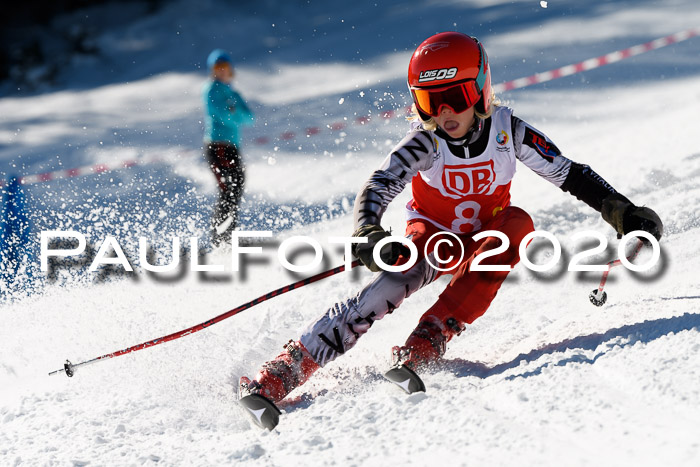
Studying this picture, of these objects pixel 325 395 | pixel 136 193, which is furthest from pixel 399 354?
pixel 136 193

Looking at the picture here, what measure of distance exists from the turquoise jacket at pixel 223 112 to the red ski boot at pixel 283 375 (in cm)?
361

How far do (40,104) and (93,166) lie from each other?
3857 millimetres

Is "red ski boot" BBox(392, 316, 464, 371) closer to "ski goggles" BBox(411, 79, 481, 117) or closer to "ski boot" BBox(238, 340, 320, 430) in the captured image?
"ski boot" BBox(238, 340, 320, 430)

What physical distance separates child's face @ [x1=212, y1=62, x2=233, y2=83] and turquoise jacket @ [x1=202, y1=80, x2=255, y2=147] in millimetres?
42

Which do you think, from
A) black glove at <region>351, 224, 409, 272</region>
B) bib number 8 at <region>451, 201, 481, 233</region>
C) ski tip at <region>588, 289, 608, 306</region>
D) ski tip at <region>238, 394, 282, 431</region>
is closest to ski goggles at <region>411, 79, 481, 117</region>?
bib number 8 at <region>451, 201, 481, 233</region>

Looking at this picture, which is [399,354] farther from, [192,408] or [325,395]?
[192,408]

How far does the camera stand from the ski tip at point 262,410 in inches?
113

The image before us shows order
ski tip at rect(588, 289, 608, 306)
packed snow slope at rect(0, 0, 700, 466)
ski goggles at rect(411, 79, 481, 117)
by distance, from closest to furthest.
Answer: packed snow slope at rect(0, 0, 700, 466) < ski goggles at rect(411, 79, 481, 117) < ski tip at rect(588, 289, 608, 306)

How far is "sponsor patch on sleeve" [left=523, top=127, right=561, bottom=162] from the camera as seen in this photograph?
342 cm

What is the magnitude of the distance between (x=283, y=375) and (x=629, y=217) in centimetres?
159

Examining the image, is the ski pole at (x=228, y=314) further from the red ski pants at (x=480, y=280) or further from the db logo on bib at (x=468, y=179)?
the db logo on bib at (x=468, y=179)

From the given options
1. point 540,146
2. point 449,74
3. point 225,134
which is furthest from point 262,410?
point 225,134

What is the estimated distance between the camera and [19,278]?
6.07m

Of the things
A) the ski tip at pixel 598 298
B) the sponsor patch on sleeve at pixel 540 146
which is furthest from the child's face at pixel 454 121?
the ski tip at pixel 598 298
